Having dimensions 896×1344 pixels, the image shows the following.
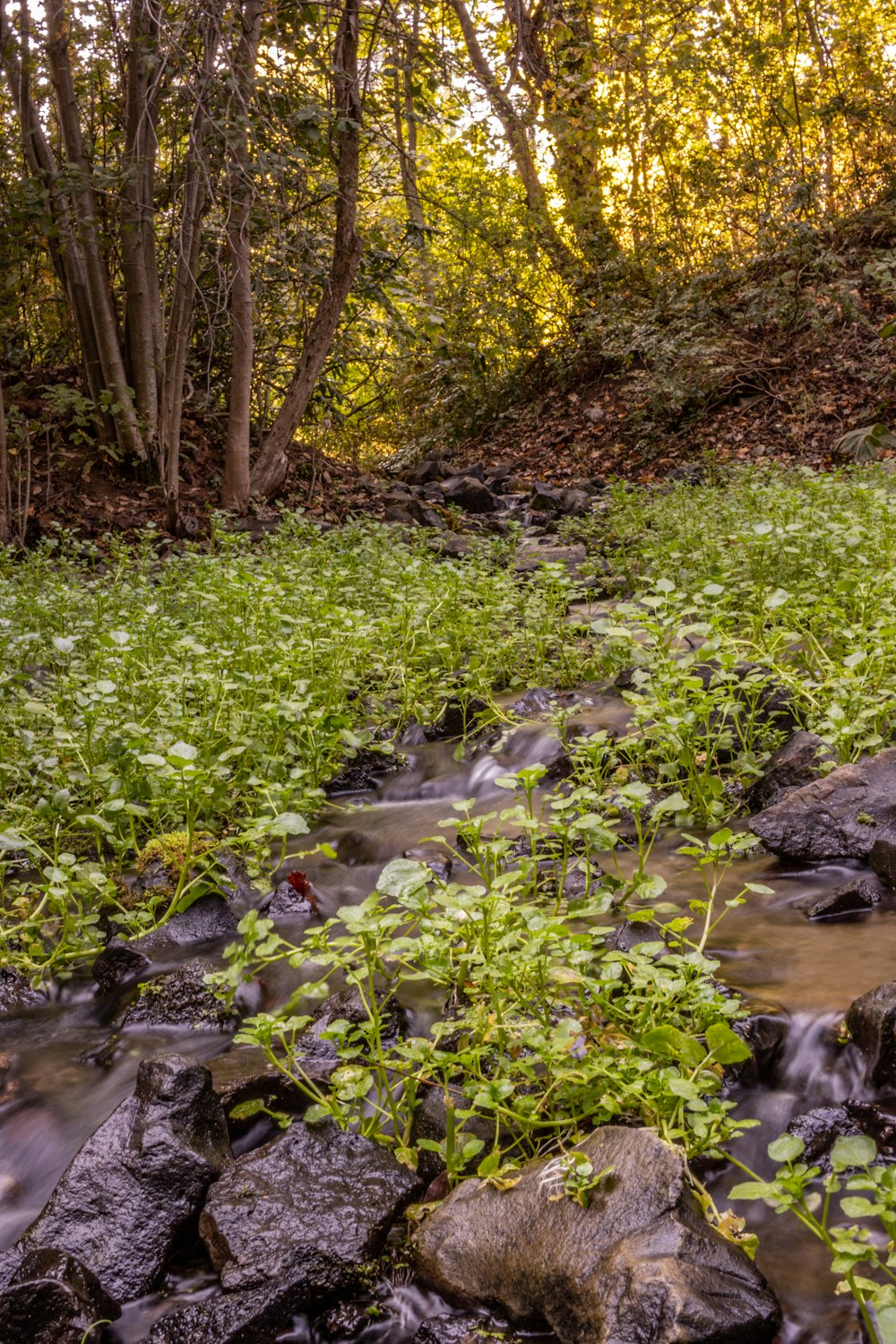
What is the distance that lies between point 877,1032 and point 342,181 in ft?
31.8

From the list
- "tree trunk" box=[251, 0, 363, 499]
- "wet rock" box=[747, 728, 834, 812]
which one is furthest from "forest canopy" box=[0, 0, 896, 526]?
"wet rock" box=[747, 728, 834, 812]

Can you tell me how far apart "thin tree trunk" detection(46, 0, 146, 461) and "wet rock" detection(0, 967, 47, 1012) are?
820 centimetres

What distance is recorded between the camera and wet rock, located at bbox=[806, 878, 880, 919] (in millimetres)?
3068

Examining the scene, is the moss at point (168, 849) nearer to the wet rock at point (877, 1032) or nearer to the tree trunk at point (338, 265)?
the wet rock at point (877, 1032)

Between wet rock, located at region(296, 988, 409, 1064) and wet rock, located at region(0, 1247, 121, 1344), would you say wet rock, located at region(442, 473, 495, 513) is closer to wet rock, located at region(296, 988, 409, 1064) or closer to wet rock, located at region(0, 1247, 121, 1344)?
wet rock, located at region(296, 988, 409, 1064)

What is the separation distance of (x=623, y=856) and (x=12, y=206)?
31.9ft

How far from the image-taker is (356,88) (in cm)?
878

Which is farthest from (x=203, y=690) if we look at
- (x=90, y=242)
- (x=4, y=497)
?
(x=90, y=242)

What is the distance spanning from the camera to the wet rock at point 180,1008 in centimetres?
304

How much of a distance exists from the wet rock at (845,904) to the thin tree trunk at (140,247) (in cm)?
862

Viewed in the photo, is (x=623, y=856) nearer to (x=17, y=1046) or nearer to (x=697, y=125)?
(x=17, y=1046)

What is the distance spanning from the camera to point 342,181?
387 inches

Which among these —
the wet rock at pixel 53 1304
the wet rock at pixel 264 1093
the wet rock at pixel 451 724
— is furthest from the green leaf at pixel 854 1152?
the wet rock at pixel 451 724

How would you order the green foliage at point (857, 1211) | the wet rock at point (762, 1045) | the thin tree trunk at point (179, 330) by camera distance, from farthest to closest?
the thin tree trunk at point (179, 330)
the wet rock at point (762, 1045)
the green foliage at point (857, 1211)
